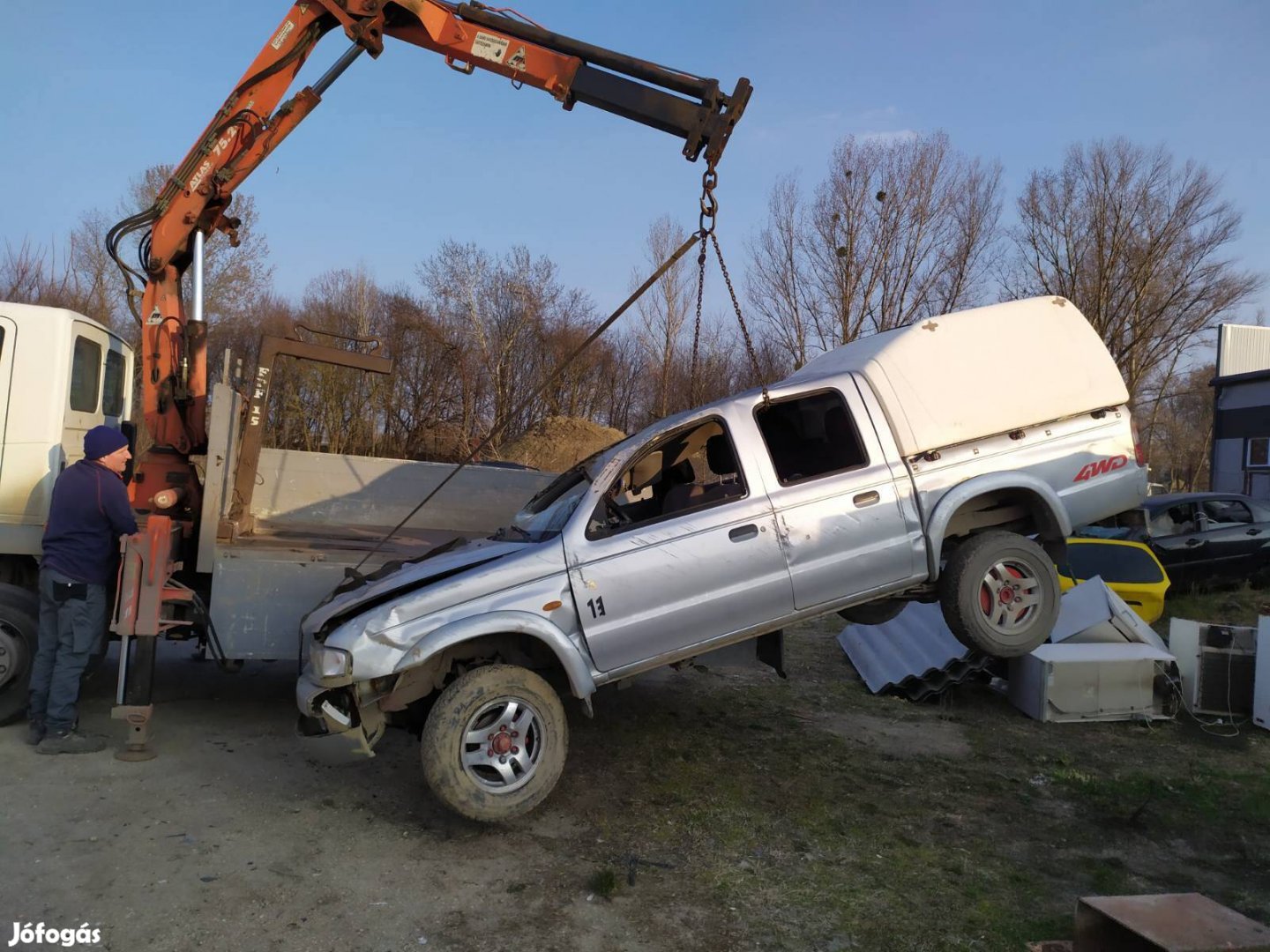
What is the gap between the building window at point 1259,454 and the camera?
83.8 feet

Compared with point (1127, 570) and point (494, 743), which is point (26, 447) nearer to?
point (494, 743)

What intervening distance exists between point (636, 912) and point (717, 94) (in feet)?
17.0

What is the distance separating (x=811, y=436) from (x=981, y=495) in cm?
109

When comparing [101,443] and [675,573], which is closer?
[675,573]

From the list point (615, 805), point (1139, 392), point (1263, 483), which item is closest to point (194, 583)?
point (615, 805)

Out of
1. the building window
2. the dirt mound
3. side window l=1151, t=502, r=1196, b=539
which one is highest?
the building window

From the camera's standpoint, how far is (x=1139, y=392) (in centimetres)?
3472

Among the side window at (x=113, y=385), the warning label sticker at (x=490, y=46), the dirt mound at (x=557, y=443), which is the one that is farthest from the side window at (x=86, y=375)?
the dirt mound at (x=557, y=443)

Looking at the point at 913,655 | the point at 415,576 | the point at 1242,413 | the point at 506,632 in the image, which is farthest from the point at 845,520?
the point at 1242,413

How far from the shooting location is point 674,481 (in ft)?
20.4

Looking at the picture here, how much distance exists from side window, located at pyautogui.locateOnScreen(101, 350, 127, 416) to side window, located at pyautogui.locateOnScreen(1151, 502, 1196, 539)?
1255 centimetres

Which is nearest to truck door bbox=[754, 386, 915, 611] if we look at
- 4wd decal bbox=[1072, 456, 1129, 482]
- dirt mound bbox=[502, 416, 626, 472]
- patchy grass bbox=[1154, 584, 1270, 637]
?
4wd decal bbox=[1072, 456, 1129, 482]

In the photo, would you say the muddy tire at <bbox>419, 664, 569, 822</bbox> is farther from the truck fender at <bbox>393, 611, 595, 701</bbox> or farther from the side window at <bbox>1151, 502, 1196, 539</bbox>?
the side window at <bbox>1151, 502, 1196, 539</bbox>

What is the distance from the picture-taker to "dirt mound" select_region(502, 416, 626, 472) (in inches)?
926
